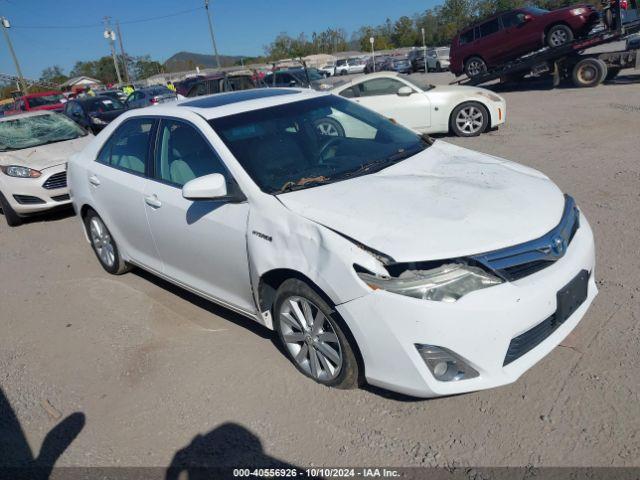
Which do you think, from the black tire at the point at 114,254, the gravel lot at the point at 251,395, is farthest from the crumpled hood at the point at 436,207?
the black tire at the point at 114,254

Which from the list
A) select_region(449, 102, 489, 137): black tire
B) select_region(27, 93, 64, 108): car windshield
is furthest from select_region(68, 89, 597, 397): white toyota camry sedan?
select_region(27, 93, 64, 108): car windshield

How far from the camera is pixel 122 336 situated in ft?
13.5

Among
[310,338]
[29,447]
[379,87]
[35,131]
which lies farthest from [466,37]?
[29,447]

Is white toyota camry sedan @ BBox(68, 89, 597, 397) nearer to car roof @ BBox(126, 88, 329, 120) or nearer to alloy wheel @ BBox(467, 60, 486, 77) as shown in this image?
car roof @ BBox(126, 88, 329, 120)

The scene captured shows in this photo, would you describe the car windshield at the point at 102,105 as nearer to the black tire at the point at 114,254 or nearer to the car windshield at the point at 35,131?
the car windshield at the point at 35,131

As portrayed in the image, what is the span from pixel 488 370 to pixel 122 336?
284 centimetres

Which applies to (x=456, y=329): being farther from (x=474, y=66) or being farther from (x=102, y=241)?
(x=474, y=66)

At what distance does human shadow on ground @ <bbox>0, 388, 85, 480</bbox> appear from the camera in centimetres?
281

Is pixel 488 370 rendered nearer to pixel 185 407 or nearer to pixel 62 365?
pixel 185 407

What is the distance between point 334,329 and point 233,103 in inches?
79.1

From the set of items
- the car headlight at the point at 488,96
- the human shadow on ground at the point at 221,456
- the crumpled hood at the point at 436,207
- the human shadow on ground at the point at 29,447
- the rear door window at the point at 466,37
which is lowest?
the human shadow on ground at the point at 221,456

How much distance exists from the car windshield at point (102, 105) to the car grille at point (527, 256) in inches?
726

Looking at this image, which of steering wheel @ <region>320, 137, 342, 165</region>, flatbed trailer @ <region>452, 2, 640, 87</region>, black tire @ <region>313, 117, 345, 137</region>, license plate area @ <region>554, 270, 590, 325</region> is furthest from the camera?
flatbed trailer @ <region>452, 2, 640, 87</region>

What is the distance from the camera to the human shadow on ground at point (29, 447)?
2.81 m
